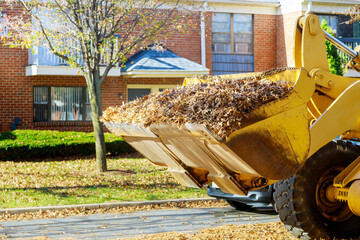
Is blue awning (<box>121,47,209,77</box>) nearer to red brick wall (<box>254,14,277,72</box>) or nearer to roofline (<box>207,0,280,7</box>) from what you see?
roofline (<box>207,0,280,7</box>)

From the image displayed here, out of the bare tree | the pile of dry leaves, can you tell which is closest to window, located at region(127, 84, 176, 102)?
the bare tree

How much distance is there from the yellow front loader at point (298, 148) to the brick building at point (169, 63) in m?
14.6

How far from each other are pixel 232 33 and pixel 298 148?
1990cm

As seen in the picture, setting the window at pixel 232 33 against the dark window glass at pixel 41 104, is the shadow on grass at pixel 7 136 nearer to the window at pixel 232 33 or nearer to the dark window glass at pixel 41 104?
the dark window glass at pixel 41 104

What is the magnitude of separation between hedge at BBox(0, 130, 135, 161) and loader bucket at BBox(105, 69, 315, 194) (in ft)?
40.3

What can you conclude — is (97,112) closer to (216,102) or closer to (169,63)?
(169,63)

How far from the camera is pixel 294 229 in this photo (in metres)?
7.03

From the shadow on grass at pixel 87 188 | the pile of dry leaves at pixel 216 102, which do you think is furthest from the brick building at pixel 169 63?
the pile of dry leaves at pixel 216 102

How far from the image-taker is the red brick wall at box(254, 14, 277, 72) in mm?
25203

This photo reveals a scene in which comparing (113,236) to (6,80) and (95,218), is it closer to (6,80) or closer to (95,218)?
(95,218)

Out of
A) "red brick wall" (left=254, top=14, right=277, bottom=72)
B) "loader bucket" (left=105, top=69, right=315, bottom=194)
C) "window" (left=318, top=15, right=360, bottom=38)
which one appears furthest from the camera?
"window" (left=318, top=15, right=360, bottom=38)

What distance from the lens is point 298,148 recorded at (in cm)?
565

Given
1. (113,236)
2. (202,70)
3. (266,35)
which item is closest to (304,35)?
(113,236)

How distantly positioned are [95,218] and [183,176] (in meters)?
4.15
